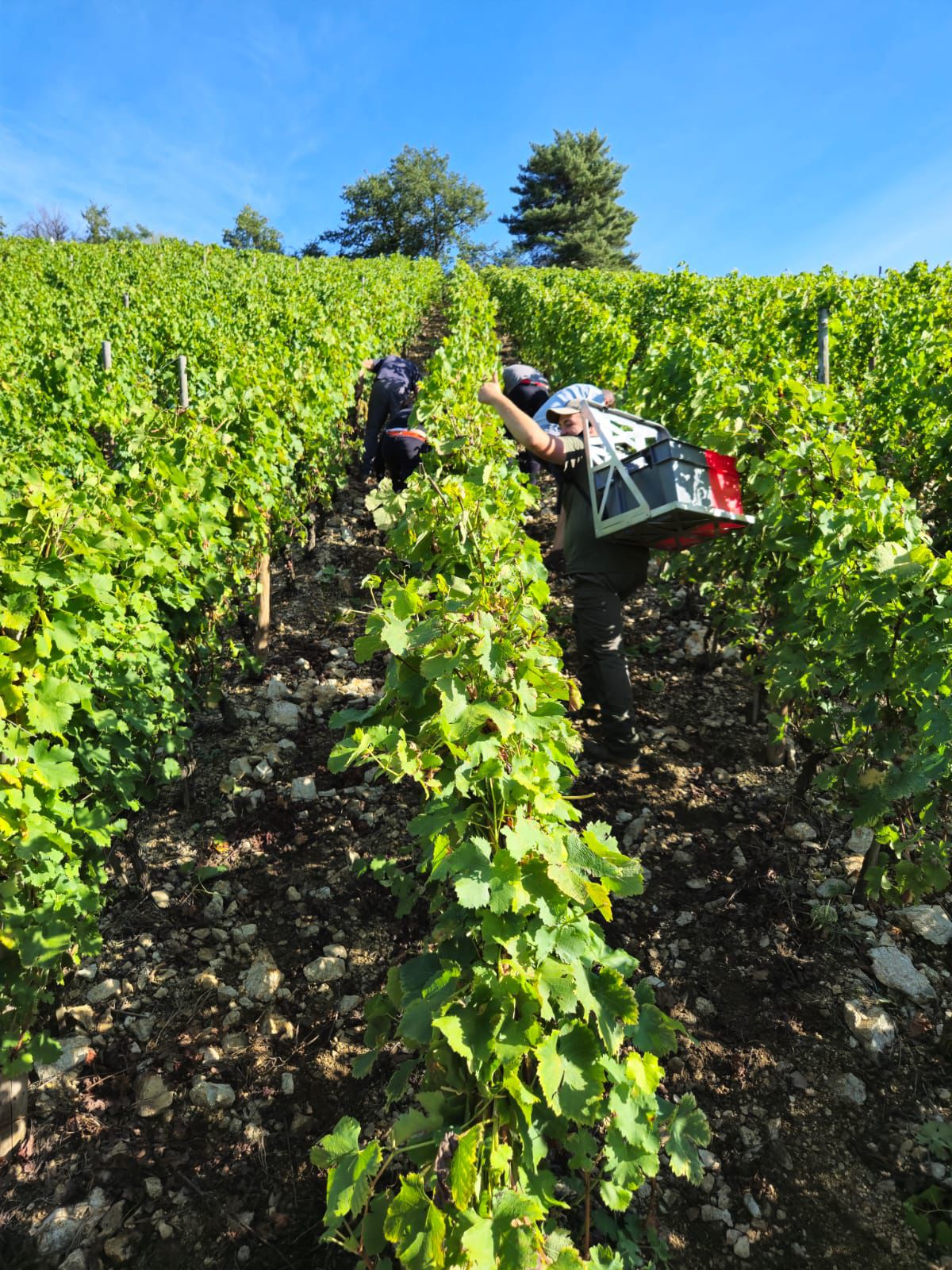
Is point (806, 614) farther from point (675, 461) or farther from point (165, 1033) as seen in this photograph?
point (165, 1033)

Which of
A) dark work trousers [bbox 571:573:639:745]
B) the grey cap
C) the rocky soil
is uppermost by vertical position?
the grey cap

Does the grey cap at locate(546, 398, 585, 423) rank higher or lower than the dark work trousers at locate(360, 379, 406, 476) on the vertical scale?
lower

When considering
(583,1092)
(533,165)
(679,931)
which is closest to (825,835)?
(679,931)

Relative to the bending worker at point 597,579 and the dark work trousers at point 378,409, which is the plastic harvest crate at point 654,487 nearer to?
the bending worker at point 597,579

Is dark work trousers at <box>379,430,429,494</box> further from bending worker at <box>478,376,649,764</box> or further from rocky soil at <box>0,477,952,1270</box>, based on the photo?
rocky soil at <box>0,477,952,1270</box>

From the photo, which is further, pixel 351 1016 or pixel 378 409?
pixel 378 409

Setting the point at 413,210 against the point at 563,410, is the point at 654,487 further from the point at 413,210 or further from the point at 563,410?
the point at 413,210

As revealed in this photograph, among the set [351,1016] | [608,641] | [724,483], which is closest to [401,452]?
[608,641]

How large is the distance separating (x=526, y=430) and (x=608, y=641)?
117 centimetres

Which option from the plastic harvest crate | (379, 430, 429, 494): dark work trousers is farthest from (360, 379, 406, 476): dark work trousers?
the plastic harvest crate

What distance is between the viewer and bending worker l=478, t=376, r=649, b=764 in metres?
3.73

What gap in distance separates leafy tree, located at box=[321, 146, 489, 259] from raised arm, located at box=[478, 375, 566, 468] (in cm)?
6200

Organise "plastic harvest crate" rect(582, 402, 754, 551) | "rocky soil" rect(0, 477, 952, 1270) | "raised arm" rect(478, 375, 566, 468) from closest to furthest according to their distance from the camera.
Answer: "rocky soil" rect(0, 477, 952, 1270)
"plastic harvest crate" rect(582, 402, 754, 551)
"raised arm" rect(478, 375, 566, 468)

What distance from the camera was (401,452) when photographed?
584 centimetres
